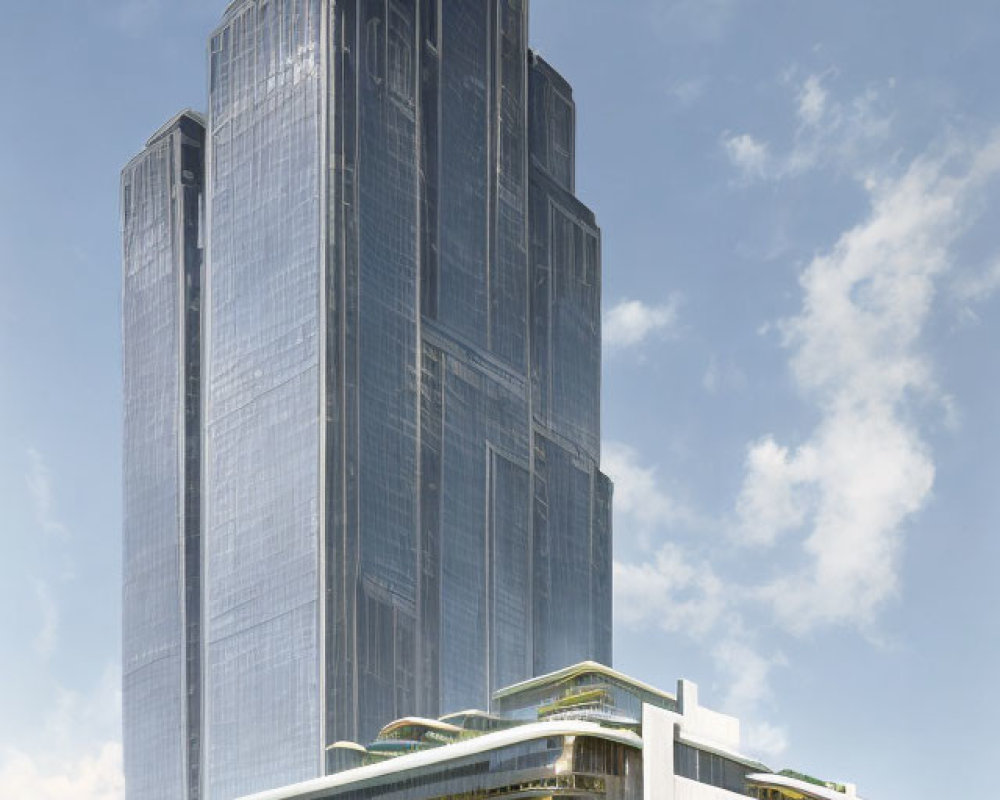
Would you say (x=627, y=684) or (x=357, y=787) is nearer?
(x=357, y=787)

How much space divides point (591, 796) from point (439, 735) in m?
34.5

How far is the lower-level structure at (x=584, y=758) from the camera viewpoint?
120 metres

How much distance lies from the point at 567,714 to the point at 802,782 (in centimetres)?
1930

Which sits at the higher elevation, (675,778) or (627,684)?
(627,684)

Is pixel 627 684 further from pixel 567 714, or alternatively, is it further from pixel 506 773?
pixel 506 773

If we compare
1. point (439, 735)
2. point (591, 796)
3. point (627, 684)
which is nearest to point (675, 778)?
point (591, 796)

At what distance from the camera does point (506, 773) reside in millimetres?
121750

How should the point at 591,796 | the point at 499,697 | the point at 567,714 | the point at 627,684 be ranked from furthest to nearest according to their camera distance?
1. the point at 499,697
2. the point at 627,684
3. the point at 567,714
4. the point at 591,796

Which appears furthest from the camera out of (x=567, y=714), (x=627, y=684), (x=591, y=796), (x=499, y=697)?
(x=499, y=697)

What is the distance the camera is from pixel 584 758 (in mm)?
119312

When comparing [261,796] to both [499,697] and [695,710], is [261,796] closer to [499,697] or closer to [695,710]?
[499,697]

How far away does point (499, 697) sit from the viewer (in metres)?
156

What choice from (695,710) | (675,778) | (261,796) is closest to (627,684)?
(695,710)

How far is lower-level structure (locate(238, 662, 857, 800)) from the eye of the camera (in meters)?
120
